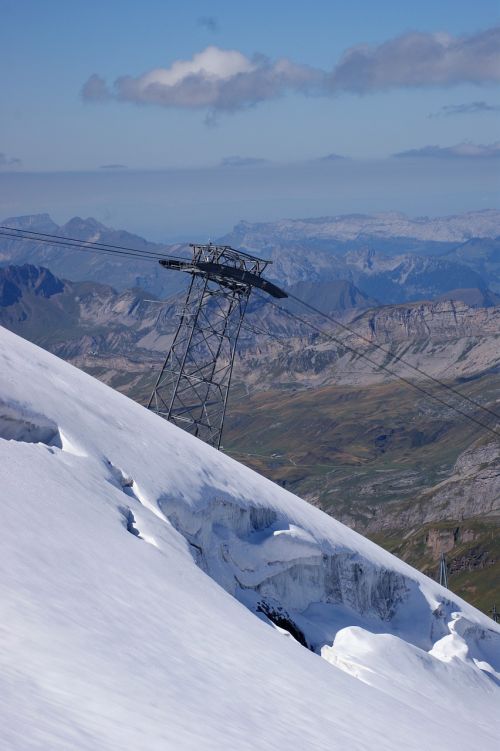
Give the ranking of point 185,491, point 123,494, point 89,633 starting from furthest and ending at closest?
point 185,491, point 123,494, point 89,633

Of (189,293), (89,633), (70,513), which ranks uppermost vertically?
(189,293)

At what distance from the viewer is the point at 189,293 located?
5428cm

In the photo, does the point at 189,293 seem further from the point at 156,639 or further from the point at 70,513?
the point at 156,639

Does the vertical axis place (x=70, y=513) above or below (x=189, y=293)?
below

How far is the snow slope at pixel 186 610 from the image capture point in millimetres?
18047

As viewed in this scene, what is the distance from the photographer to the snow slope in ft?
59.2

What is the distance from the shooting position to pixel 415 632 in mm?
35250

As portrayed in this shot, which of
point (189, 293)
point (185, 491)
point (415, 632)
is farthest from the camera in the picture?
point (189, 293)

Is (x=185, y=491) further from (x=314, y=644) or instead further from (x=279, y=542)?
(x=314, y=644)

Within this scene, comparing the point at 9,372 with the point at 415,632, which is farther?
the point at 415,632

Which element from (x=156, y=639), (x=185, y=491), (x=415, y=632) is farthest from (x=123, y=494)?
(x=415, y=632)

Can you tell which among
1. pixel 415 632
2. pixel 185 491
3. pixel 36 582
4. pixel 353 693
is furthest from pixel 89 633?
pixel 415 632

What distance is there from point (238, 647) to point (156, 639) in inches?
116

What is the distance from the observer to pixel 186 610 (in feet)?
81.0
